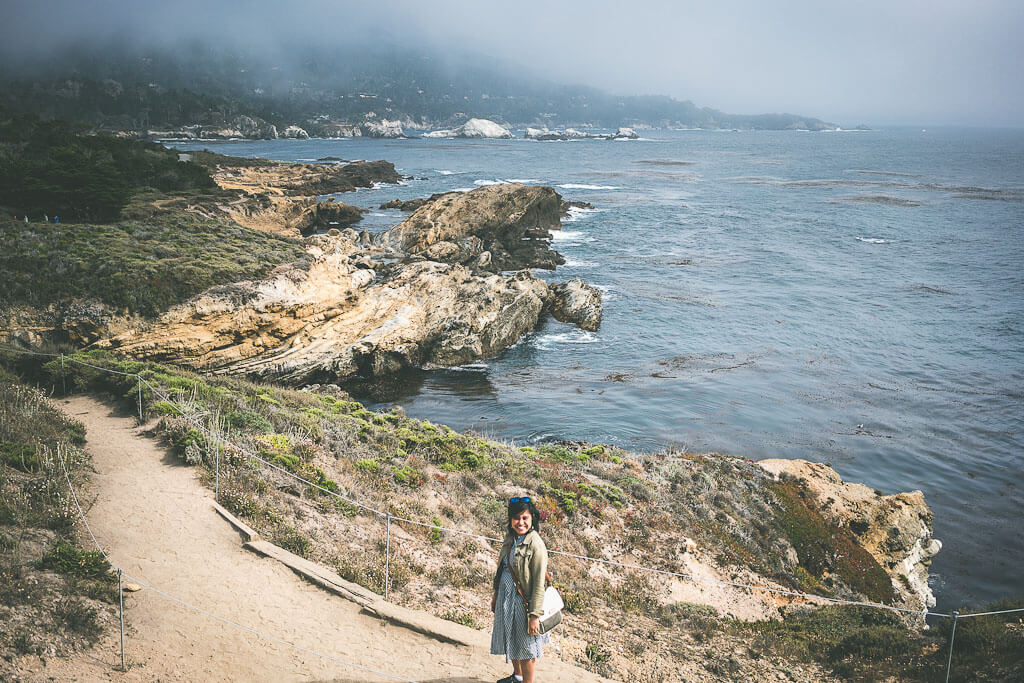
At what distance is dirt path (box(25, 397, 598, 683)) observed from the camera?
683 cm

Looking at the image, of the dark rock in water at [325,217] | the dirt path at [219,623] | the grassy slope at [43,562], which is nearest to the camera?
the grassy slope at [43,562]

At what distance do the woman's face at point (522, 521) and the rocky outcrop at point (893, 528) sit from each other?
38.5 ft

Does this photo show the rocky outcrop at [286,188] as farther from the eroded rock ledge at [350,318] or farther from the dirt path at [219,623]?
the dirt path at [219,623]

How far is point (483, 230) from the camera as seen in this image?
4731 cm

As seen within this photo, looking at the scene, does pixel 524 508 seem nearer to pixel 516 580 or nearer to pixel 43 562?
pixel 516 580

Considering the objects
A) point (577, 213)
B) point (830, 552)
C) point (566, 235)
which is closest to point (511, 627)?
point (830, 552)

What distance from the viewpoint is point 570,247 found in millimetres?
51406

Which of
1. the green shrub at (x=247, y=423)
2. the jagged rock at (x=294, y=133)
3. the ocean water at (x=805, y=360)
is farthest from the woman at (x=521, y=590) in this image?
the jagged rock at (x=294, y=133)

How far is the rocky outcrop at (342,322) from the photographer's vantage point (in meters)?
21.7

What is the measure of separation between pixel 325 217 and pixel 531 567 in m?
51.2

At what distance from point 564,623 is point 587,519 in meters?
3.94

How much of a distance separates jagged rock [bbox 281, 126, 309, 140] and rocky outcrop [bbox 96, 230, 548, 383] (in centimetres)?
17561

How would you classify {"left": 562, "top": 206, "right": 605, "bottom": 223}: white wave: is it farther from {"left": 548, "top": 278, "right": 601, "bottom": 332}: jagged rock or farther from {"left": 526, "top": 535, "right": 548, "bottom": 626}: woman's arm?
{"left": 526, "top": 535, "right": 548, "bottom": 626}: woman's arm

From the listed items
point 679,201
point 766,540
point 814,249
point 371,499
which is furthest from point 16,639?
point 679,201
